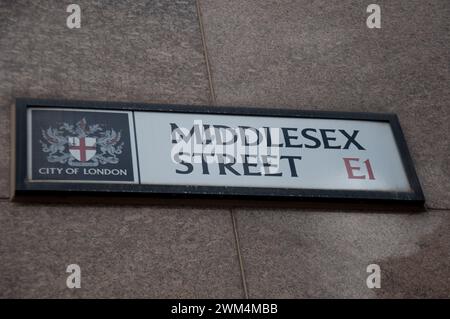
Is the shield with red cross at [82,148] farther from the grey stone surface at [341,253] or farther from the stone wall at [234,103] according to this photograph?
the grey stone surface at [341,253]

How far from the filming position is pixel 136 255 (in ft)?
18.9

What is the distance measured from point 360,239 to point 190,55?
6.18 feet

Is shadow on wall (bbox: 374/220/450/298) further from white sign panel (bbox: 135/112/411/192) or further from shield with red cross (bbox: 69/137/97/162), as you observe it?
shield with red cross (bbox: 69/137/97/162)

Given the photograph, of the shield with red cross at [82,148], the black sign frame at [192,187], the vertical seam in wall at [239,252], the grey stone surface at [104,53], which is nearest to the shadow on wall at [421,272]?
the black sign frame at [192,187]

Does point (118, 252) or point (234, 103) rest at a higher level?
point (234, 103)

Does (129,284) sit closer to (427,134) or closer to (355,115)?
(355,115)

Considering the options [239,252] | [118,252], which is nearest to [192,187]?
[239,252]

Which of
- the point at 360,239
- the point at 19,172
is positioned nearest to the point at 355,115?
the point at 360,239

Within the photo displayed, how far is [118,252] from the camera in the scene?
574 cm

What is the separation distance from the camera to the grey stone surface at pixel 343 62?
691 centimetres

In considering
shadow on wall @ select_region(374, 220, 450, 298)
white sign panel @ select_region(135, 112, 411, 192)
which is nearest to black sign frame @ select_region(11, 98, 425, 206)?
white sign panel @ select_region(135, 112, 411, 192)

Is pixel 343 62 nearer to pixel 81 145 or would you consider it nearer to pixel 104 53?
pixel 104 53

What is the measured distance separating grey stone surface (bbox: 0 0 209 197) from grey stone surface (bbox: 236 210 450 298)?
1193 millimetres

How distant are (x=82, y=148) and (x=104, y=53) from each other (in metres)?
1.09
